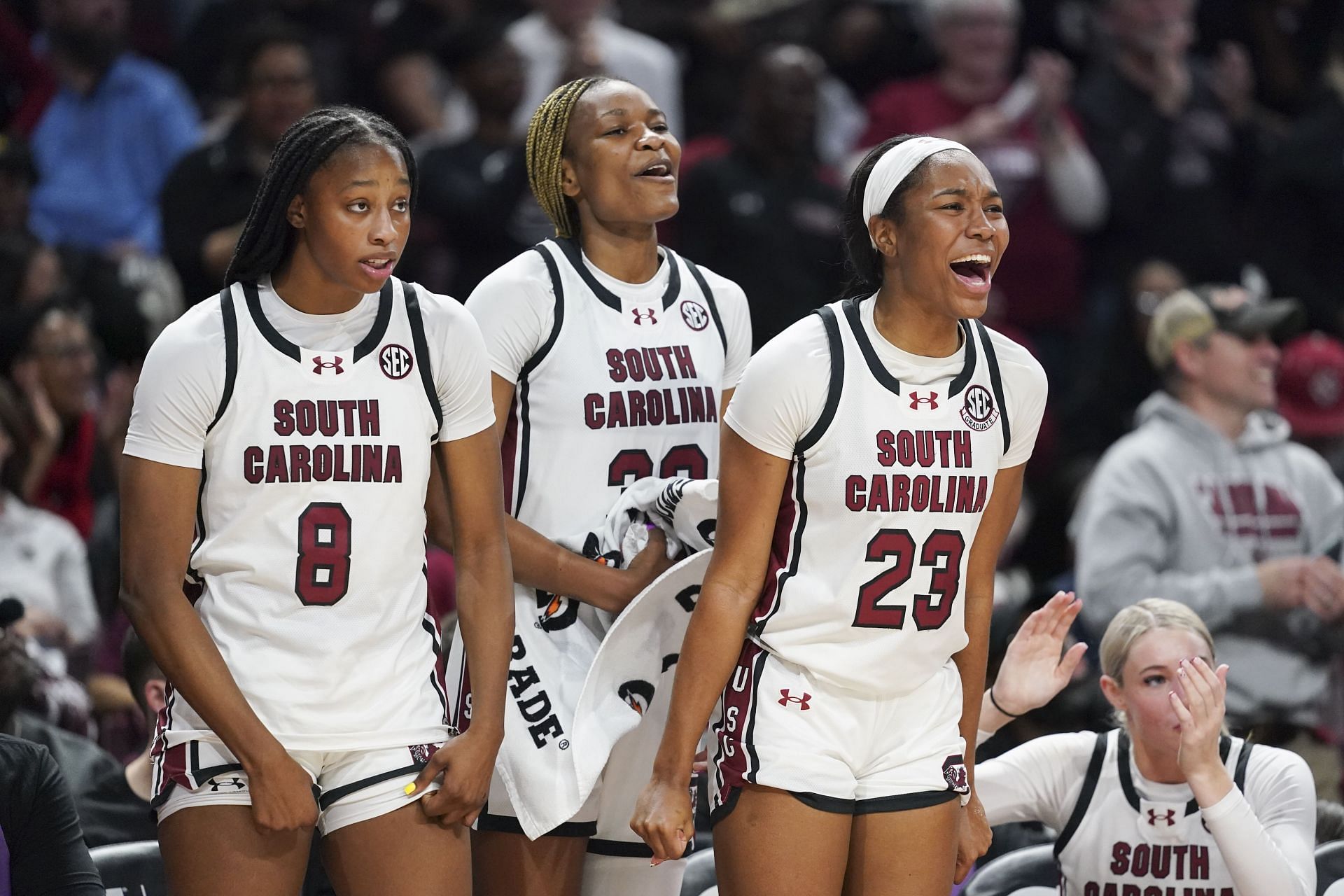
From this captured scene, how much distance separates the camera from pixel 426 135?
29.3 ft

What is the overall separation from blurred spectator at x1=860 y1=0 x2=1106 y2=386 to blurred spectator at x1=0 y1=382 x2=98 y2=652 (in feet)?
13.4

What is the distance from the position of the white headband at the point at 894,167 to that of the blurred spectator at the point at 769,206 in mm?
3902

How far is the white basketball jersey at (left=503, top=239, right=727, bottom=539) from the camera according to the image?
4098 mm

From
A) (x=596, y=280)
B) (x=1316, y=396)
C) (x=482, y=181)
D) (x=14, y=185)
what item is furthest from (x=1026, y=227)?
(x=596, y=280)

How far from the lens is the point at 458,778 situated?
3461 millimetres

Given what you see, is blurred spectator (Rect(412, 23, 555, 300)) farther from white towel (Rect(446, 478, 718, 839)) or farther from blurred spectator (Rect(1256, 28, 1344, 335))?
white towel (Rect(446, 478, 718, 839))

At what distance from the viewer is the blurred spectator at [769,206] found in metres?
7.69

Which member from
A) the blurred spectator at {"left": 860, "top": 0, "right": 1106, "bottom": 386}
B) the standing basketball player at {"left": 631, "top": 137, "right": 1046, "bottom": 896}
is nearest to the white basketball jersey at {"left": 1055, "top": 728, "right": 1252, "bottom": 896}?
the standing basketball player at {"left": 631, "top": 137, "right": 1046, "bottom": 896}

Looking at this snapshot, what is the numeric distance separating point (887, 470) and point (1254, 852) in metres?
1.29

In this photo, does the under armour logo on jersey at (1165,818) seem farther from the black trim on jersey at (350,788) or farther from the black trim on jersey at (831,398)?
the black trim on jersey at (350,788)

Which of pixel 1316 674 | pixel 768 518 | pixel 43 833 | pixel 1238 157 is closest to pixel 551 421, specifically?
pixel 768 518

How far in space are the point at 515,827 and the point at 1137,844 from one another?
1478mm

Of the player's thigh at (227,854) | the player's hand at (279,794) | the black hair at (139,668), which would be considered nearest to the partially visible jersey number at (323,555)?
the player's hand at (279,794)

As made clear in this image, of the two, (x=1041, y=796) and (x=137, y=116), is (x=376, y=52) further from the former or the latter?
(x=1041, y=796)
